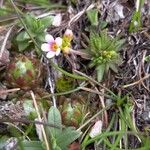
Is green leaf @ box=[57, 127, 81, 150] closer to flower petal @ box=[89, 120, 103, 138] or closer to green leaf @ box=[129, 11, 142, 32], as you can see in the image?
flower petal @ box=[89, 120, 103, 138]

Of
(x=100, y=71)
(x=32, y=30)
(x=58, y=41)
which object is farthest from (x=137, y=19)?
(x=32, y=30)

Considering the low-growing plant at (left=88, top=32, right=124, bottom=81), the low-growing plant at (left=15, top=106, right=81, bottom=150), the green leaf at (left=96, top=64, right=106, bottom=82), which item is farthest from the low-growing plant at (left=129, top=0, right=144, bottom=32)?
the low-growing plant at (left=15, top=106, right=81, bottom=150)

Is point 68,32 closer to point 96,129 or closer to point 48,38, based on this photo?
point 48,38

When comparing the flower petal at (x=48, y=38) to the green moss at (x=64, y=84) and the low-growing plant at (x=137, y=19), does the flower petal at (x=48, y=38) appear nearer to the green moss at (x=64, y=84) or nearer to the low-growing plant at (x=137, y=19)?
the green moss at (x=64, y=84)

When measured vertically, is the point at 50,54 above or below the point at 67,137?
above

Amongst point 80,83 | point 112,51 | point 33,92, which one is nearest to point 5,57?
point 33,92

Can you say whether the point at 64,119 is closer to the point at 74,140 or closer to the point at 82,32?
the point at 74,140
